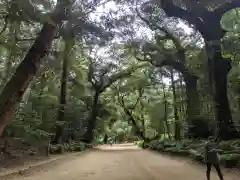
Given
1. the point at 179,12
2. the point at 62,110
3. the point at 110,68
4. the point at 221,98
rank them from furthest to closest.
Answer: the point at 110,68 < the point at 62,110 < the point at 179,12 < the point at 221,98

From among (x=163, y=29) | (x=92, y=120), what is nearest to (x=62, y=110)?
(x=163, y=29)

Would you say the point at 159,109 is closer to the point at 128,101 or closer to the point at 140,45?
the point at 128,101

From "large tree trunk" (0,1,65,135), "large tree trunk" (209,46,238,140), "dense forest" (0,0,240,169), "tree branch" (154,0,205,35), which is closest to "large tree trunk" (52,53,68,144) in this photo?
"dense forest" (0,0,240,169)

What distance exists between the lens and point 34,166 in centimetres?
1268

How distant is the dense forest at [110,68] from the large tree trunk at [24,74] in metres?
0.01

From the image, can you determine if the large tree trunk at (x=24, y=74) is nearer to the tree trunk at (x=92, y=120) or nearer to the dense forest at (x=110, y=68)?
the dense forest at (x=110, y=68)

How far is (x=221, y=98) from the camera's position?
14.0 meters

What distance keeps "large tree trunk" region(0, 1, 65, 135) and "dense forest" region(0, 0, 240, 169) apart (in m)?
0.01

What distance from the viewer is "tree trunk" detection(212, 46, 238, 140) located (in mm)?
13438

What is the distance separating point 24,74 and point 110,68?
29.9 meters

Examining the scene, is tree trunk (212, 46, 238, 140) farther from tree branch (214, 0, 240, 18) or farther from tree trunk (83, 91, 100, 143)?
tree trunk (83, 91, 100, 143)

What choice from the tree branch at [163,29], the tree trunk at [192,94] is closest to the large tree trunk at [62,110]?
the tree branch at [163,29]

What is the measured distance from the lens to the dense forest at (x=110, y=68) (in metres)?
5.66

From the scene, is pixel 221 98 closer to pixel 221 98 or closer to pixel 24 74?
pixel 221 98
